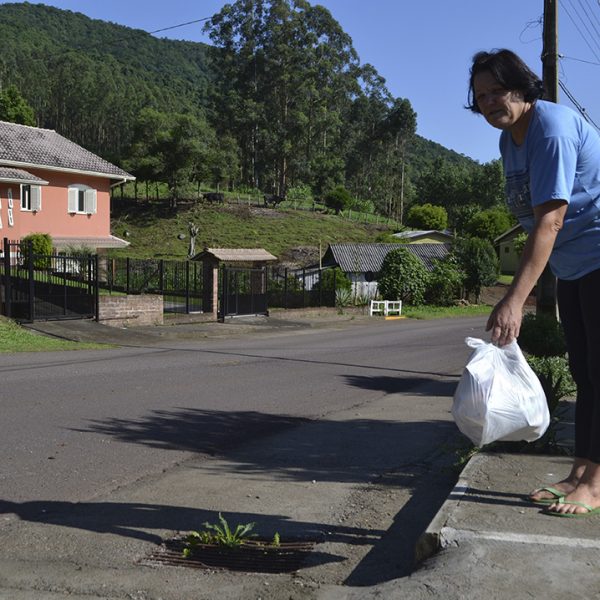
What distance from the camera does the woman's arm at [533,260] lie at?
10.6 feet

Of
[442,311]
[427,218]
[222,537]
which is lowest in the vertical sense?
[442,311]

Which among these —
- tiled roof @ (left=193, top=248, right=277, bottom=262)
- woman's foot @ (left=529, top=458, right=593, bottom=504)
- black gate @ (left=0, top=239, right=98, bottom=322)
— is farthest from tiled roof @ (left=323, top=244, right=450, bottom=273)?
woman's foot @ (left=529, top=458, right=593, bottom=504)

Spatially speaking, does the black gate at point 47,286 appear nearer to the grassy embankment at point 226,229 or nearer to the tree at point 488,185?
the grassy embankment at point 226,229

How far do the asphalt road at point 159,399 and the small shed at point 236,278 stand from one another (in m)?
8.03

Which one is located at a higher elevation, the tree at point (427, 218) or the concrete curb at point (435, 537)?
the tree at point (427, 218)

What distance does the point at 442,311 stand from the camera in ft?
122

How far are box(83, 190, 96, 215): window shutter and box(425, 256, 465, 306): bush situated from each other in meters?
17.1

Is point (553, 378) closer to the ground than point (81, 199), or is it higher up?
closer to the ground

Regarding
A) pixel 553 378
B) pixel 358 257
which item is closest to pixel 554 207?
pixel 553 378

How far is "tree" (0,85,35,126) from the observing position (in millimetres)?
58000

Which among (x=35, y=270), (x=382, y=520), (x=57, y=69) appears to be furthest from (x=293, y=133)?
(x=382, y=520)

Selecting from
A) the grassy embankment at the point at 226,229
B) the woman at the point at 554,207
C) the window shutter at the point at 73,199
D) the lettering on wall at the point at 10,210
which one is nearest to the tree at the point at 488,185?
the grassy embankment at the point at 226,229

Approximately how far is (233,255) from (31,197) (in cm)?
1064

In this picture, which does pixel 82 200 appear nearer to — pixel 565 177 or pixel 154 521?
pixel 154 521
